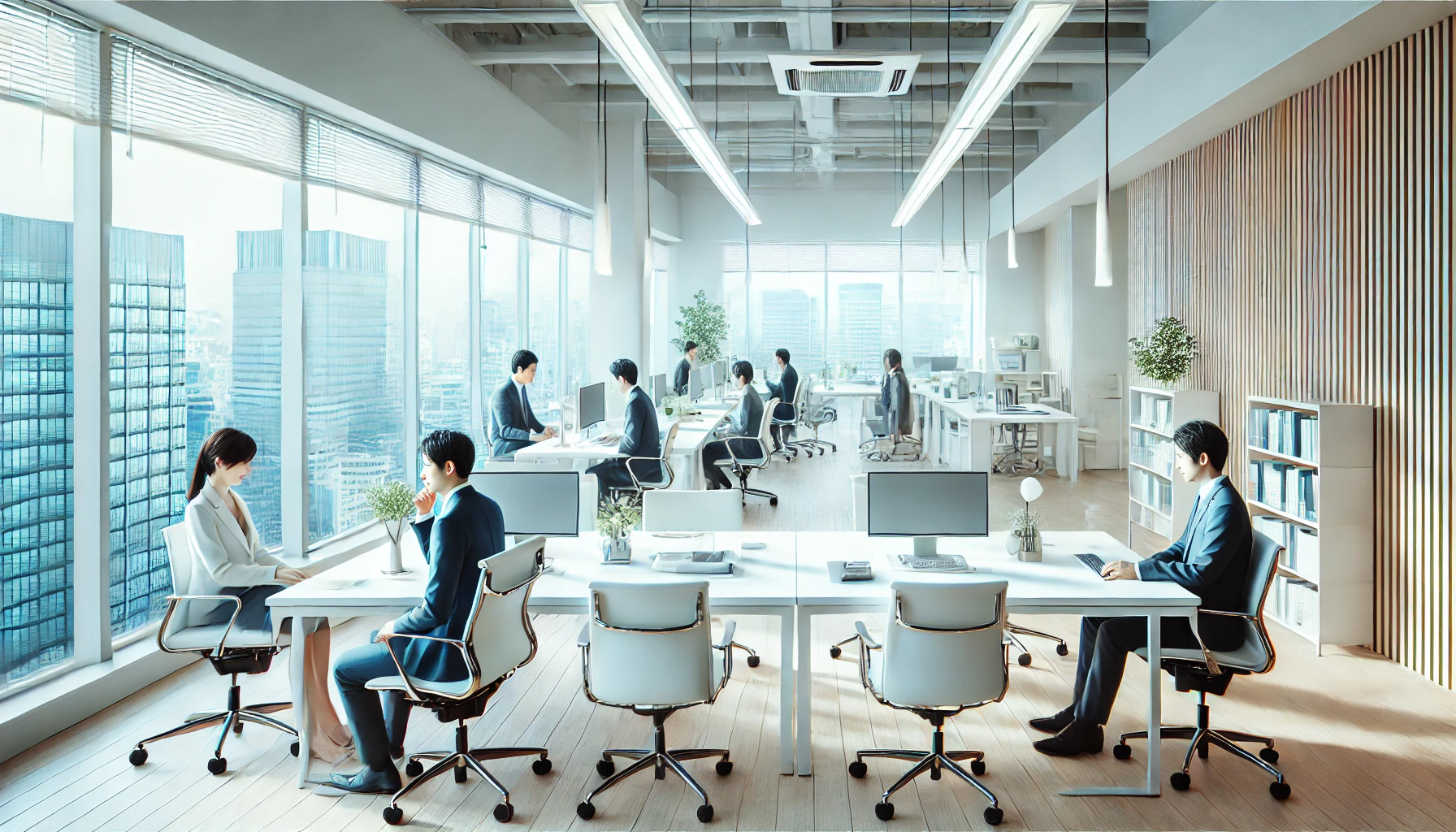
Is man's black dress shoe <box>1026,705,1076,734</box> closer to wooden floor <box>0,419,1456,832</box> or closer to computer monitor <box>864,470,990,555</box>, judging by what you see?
wooden floor <box>0,419,1456,832</box>

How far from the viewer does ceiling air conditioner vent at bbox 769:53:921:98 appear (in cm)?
521

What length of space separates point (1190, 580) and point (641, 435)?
4.30m

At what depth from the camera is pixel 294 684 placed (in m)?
3.58

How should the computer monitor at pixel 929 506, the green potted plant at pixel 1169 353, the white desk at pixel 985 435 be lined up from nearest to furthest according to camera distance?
1. the computer monitor at pixel 929 506
2. the green potted plant at pixel 1169 353
3. the white desk at pixel 985 435

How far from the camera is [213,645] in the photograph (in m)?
3.72

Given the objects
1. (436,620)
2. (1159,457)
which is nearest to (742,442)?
(1159,457)

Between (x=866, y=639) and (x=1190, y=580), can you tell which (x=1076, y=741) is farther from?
(x=866, y=639)

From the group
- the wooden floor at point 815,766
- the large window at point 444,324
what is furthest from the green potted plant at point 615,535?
the large window at point 444,324

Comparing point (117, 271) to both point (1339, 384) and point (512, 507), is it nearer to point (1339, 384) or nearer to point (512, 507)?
point (512, 507)

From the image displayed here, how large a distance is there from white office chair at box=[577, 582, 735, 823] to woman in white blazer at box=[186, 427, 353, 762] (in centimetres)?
122

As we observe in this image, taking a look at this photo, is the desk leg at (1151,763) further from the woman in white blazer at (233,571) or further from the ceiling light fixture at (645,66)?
the ceiling light fixture at (645,66)

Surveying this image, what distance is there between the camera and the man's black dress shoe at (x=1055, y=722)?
3.93 m

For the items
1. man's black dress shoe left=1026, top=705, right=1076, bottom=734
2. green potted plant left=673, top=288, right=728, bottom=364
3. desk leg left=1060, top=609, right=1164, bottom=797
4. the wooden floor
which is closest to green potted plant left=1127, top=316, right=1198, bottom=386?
the wooden floor

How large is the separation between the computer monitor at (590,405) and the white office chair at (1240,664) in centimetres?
507
